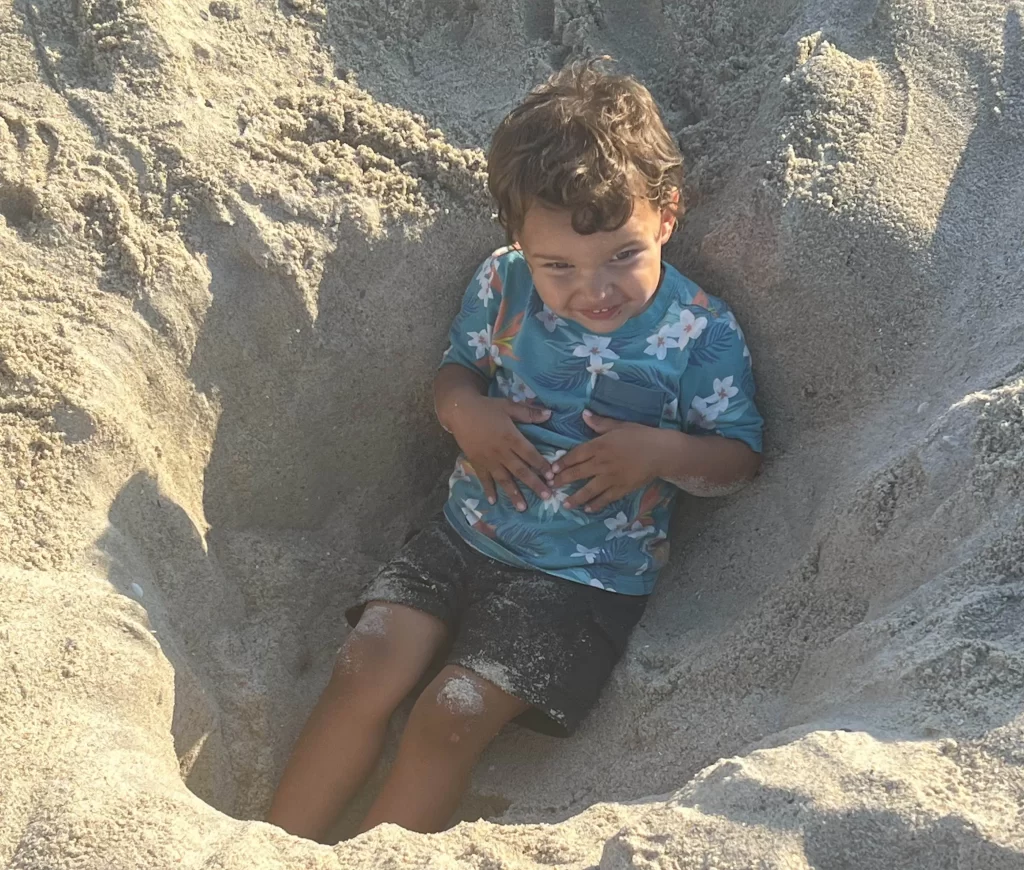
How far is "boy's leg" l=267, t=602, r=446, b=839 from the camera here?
2.04 meters

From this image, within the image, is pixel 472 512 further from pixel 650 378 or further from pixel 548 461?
pixel 650 378

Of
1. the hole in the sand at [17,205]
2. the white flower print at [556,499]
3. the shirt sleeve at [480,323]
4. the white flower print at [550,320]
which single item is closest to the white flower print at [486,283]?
the shirt sleeve at [480,323]

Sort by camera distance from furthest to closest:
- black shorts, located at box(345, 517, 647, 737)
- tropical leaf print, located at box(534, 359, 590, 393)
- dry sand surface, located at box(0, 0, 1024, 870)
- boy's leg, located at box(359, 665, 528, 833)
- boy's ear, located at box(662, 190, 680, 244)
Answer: tropical leaf print, located at box(534, 359, 590, 393) < boy's ear, located at box(662, 190, 680, 244) < black shorts, located at box(345, 517, 647, 737) < boy's leg, located at box(359, 665, 528, 833) < dry sand surface, located at box(0, 0, 1024, 870)

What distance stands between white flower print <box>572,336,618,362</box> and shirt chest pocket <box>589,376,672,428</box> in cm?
5

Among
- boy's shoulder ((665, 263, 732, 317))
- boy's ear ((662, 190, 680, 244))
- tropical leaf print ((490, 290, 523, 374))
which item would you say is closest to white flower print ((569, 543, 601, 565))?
tropical leaf print ((490, 290, 523, 374))

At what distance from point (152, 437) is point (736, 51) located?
1.67 meters

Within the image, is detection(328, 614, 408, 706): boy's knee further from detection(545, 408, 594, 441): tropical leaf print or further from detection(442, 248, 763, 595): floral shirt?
detection(545, 408, 594, 441): tropical leaf print

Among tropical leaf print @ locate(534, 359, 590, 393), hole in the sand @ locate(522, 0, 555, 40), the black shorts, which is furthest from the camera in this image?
hole in the sand @ locate(522, 0, 555, 40)

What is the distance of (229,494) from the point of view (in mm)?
2428

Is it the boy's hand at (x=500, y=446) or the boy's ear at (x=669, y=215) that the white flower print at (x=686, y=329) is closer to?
the boy's ear at (x=669, y=215)

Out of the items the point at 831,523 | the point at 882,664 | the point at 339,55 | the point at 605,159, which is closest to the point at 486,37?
the point at 339,55

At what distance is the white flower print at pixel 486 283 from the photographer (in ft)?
7.86

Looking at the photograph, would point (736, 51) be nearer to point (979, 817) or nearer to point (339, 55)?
point (339, 55)

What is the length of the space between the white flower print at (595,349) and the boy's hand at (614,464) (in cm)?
16
